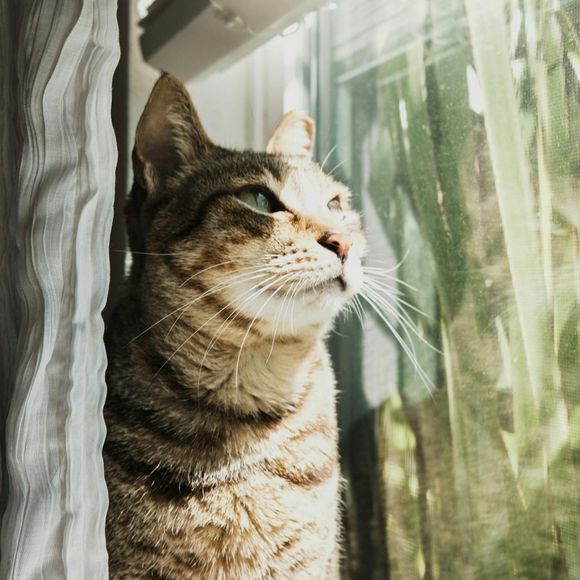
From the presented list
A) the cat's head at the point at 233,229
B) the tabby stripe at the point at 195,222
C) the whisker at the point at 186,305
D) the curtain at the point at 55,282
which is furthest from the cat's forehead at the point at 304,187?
the curtain at the point at 55,282

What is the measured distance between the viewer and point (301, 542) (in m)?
0.95

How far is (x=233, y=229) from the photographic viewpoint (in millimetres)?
988

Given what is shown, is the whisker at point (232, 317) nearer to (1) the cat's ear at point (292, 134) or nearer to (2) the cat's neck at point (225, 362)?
(2) the cat's neck at point (225, 362)

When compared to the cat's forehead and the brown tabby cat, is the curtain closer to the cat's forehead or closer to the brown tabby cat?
the brown tabby cat

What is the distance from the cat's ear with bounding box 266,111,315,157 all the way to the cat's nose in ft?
1.35

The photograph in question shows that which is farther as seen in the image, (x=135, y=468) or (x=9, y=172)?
(x=135, y=468)

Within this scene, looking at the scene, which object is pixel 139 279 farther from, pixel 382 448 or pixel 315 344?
pixel 382 448

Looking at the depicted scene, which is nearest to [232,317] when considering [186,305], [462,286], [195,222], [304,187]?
[186,305]

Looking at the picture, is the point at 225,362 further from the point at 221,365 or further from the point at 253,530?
the point at 253,530

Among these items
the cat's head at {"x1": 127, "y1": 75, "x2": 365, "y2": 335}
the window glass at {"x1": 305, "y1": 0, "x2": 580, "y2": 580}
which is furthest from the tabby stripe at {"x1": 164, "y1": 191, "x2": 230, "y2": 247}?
the window glass at {"x1": 305, "y1": 0, "x2": 580, "y2": 580}

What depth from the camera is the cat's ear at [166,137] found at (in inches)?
40.6

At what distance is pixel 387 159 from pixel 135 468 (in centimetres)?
88

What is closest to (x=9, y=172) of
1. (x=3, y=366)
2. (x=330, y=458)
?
Answer: (x=3, y=366)

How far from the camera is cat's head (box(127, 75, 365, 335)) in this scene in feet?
3.12
